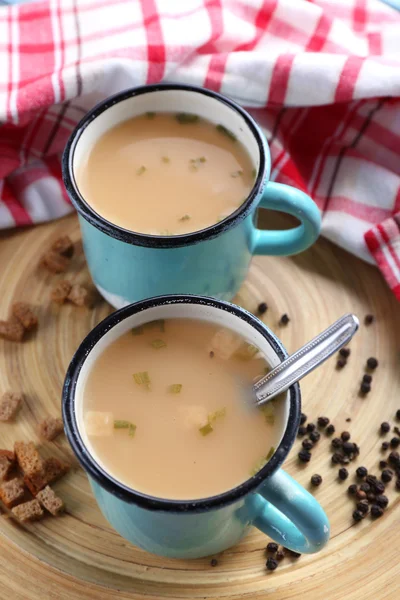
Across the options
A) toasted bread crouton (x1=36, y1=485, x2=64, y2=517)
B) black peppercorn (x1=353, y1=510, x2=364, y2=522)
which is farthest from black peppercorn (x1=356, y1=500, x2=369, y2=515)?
toasted bread crouton (x1=36, y1=485, x2=64, y2=517)

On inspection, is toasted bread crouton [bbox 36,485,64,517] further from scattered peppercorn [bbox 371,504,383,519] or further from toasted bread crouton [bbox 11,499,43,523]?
scattered peppercorn [bbox 371,504,383,519]

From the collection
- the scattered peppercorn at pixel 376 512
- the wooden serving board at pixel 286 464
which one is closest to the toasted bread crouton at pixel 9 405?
the wooden serving board at pixel 286 464

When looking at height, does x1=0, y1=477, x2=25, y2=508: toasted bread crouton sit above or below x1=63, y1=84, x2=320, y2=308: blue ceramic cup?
below

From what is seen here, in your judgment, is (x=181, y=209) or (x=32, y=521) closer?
Answer: (x=32, y=521)

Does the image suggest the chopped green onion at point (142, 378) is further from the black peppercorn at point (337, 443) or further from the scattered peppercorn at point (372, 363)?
the scattered peppercorn at point (372, 363)

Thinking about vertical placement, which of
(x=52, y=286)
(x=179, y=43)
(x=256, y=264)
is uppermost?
(x=179, y=43)

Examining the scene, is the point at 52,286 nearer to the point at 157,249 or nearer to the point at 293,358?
the point at 157,249

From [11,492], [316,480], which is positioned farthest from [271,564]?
[11,492]

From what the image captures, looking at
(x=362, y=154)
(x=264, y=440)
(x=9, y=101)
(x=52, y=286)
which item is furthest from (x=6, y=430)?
(x=362, y=154)
